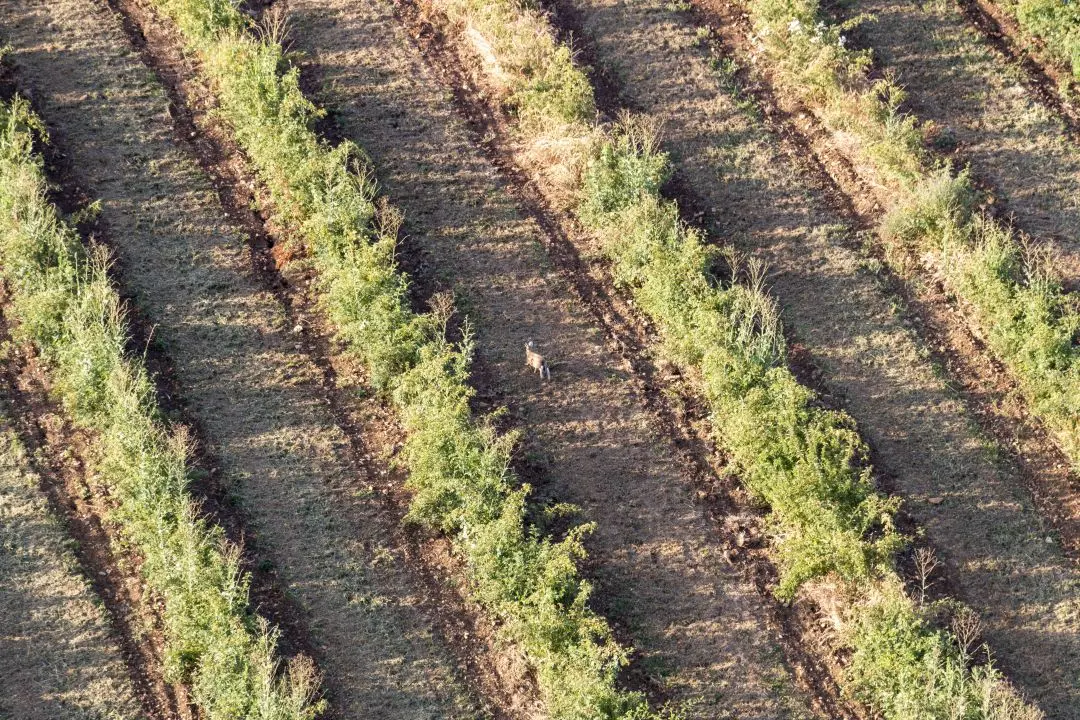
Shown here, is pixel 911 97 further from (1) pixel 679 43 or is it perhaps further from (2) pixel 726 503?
(2) pixel 726 503

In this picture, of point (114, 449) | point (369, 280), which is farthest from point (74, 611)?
point (369, 280)

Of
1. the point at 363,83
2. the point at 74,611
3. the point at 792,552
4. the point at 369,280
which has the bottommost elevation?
the point at 74,611

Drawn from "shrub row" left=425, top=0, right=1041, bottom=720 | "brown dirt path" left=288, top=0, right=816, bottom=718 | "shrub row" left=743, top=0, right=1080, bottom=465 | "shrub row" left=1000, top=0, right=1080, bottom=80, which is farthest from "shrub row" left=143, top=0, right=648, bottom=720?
"shrub row" left=1000, top=0, right=1080, bottom=80

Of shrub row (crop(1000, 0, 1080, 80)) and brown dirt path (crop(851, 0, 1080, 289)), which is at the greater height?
shrub row (crop(1000, 0, 1080, 80))

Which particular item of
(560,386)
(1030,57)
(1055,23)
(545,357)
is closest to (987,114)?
(1030,57)

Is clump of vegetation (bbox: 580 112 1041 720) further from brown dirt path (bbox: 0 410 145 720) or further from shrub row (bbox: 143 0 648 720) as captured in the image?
brown dirt path (bbox: 0 410 145 720)

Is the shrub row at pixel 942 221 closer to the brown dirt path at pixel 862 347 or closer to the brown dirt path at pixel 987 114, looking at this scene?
the brown dirt path at pixel 987 114
